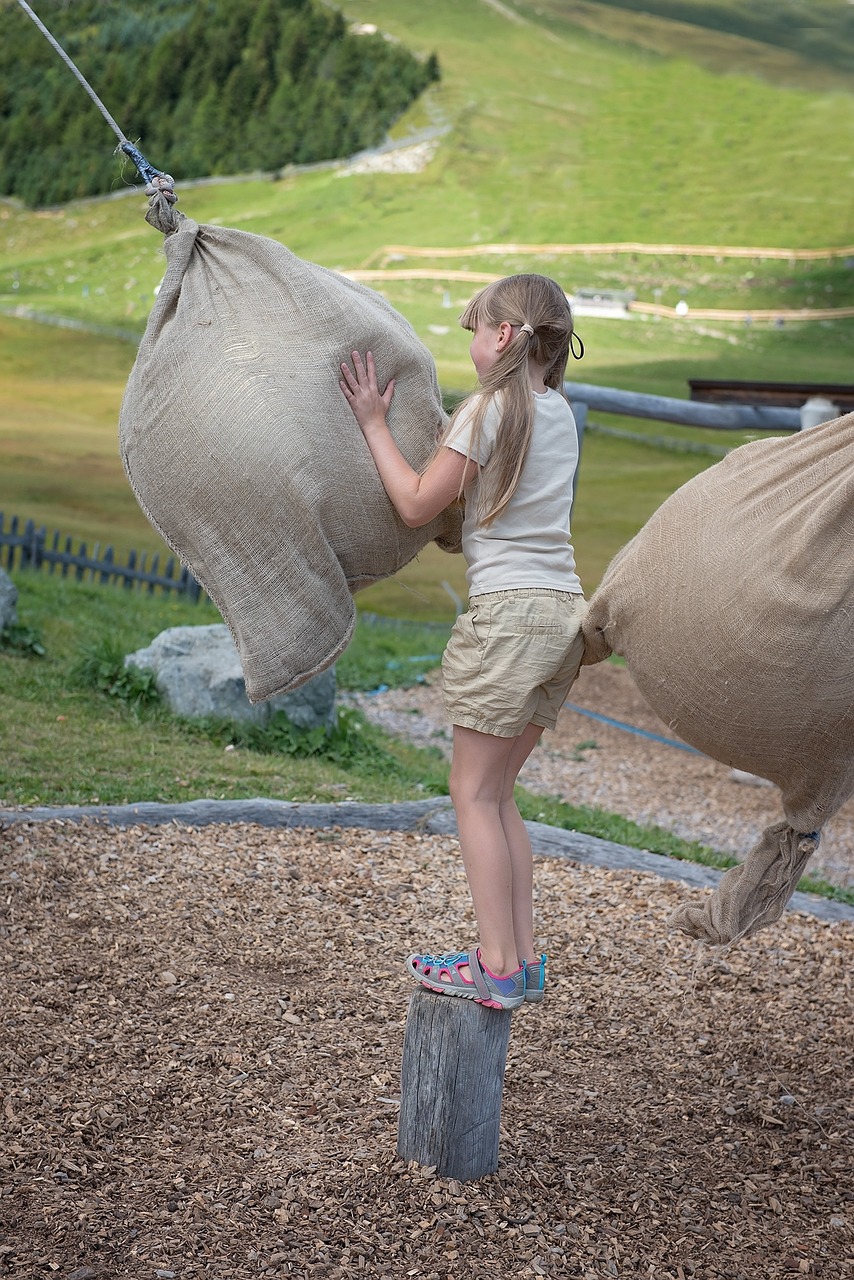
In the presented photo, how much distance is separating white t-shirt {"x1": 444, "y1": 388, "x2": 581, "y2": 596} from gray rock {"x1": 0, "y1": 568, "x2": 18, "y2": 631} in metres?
4.24

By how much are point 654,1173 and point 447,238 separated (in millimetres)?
7864

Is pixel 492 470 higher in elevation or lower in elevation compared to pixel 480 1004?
higher

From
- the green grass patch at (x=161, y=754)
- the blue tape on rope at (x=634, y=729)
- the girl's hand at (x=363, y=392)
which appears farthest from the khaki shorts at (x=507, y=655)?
the blue tape on rope at (x=634, y=729)

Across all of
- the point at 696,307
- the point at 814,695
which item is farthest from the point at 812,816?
the point at 696,307

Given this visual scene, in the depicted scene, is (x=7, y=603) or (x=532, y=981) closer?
(x=532, y=981)

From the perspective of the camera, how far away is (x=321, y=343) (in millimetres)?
1982

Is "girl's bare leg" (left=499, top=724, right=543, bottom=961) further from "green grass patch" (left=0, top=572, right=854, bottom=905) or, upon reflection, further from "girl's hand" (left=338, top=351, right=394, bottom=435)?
"green grass patch" (left=0, top=572, right=854, bottom=905)

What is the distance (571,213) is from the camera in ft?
29.9

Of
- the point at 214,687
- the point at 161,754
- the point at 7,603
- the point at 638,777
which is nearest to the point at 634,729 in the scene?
the point at 638,777

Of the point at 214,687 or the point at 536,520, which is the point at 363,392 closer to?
the point at 536,520

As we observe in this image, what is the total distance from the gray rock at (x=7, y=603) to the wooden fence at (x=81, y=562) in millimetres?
2183

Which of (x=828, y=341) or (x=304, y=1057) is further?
(x=828, y=341)

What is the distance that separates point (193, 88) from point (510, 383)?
8.17 meters

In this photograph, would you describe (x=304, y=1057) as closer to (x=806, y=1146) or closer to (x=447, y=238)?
(x=806, y=1146)
